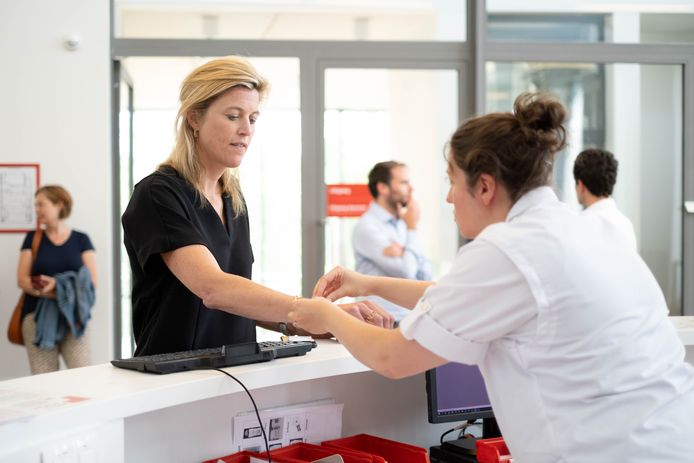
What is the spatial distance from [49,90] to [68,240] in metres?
0.98

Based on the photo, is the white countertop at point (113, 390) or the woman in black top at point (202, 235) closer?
the white countertop at point (113, 390)

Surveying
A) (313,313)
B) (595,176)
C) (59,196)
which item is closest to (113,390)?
(313,313)

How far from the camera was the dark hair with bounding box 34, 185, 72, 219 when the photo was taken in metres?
5.50

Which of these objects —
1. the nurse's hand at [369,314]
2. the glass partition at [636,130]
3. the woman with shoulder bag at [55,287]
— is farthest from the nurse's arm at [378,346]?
the glass partition at [636,130]

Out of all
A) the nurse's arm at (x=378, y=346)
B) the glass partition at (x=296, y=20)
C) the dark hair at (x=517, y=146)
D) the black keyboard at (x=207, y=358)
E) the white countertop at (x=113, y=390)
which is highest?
the glass partition at (x=296, y=20)

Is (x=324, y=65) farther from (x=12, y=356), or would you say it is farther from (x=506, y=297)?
(x=506, y=297)

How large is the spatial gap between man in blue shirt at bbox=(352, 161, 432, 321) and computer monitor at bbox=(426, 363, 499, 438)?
2.50 metres

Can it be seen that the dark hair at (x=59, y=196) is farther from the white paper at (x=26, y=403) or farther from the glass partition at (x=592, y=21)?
the white paper at (x=26, y=403)

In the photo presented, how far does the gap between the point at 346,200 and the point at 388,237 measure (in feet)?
2.68

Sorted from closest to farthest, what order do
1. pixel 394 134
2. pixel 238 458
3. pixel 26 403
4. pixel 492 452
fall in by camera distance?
pixel 26 403 < pixel 238 458 < pixel 492 452 < pixel 394 134

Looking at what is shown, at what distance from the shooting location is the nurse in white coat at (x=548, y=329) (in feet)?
4.97

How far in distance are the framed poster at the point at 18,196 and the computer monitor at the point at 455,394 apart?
157 inches

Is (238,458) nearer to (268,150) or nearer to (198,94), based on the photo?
(198,94)

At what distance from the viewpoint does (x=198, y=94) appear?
2336mm
